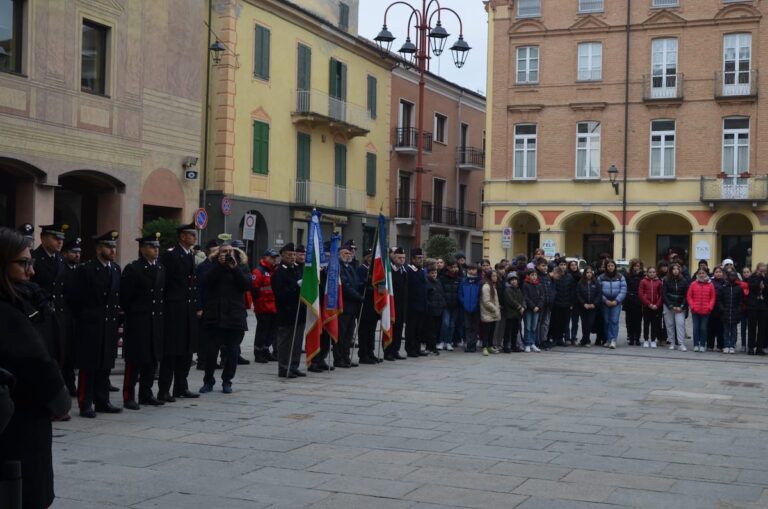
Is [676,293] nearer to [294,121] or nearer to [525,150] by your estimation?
[294,121]

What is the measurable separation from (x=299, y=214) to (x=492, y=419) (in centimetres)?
2724

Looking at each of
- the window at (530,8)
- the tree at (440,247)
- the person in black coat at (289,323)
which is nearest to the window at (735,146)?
the window at (530,8)

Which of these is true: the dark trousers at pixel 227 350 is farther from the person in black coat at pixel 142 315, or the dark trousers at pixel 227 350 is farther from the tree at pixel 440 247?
the tree at pixel 440 247

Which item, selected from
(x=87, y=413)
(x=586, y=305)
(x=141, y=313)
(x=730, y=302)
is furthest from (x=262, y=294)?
(x=730, y=302)

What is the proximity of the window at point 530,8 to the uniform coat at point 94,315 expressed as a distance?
34.3m

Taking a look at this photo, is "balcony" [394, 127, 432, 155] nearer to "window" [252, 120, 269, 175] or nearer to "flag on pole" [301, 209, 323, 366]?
"window" [252, 120, 269, 175]

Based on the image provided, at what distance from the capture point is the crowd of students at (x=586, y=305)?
19.4 metres

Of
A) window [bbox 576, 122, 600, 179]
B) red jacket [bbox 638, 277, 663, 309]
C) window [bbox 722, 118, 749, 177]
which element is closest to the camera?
red jacket [bbox 638, 277, 663, 309]

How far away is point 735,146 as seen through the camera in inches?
1574

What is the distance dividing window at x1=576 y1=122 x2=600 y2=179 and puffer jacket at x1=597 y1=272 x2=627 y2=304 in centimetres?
2108

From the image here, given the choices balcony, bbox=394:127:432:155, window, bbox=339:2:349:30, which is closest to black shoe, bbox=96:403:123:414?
window, bbox=339:2:349:30

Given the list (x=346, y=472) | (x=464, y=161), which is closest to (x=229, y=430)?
(x=346, y=472)

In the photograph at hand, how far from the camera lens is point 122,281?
1113 centimetres

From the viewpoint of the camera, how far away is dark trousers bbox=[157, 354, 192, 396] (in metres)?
11.6
